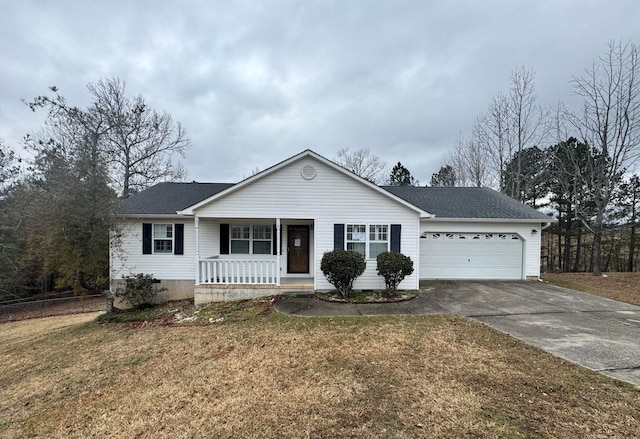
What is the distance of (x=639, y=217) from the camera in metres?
16.1

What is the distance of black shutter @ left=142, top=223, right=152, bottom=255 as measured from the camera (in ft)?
34.9

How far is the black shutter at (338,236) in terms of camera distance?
9.40m

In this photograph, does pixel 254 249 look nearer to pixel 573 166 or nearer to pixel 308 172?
pixel 308 172

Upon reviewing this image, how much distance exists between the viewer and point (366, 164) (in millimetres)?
26578

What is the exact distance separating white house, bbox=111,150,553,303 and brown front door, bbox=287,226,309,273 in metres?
0.04

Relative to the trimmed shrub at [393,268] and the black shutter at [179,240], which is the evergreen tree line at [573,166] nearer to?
the trimmed shrub at [393,268]

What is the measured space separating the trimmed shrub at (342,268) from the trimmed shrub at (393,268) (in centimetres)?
67

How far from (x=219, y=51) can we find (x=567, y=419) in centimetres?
1763

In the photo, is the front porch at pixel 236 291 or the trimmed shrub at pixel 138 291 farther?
the trimmed shrub at pixel 138 291

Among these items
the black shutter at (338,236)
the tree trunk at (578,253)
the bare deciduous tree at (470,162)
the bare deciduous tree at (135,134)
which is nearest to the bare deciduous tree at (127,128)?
the bare deciduous tree at (135,134)

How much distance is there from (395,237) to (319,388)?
6.44m

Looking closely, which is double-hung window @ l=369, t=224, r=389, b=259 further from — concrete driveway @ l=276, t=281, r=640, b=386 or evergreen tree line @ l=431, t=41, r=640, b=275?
evergreen tree line @ l=431, t=41, r=640, b=275

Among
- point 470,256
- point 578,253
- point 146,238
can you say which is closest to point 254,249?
point 146,238

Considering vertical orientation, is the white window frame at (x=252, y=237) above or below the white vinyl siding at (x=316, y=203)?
below
